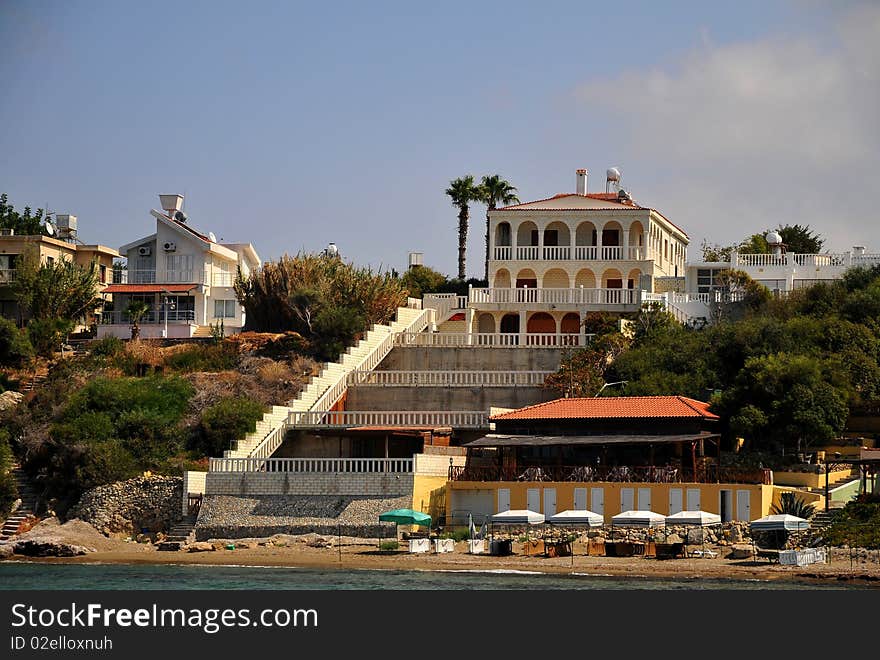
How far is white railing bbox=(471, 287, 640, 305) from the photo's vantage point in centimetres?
7544

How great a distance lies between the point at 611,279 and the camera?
8162 centimetres

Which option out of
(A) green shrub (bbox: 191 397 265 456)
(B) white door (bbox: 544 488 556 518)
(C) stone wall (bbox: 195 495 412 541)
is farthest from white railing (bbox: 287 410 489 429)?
(B) white door (bbox: 544 488 556 518)

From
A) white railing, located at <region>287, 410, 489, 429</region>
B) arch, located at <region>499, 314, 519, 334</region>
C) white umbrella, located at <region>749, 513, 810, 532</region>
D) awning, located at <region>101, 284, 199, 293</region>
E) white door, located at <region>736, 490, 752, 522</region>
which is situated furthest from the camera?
awning, located at <region>101, 284, 199, 293</region>

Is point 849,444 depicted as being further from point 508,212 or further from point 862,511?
point 508,212

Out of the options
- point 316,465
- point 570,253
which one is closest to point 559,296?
point 570,253

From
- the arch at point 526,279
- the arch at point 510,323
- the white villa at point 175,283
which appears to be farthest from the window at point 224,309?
the arch at point 510,323

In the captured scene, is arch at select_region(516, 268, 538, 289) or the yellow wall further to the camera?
arch at select_region(516, 268, 538, 289)

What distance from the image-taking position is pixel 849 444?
58781 millimetres

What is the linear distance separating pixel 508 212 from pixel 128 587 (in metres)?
41.1

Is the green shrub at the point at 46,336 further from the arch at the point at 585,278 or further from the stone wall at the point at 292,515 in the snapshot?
the arch at the point at 585,278

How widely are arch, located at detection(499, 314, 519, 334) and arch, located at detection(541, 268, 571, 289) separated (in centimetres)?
445

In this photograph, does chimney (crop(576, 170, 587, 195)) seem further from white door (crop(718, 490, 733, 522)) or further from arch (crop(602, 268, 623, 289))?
white door (crop(718, 490, 733, 522))

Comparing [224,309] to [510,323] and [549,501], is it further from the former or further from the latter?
[549,501]

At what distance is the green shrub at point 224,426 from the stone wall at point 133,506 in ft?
8.89
